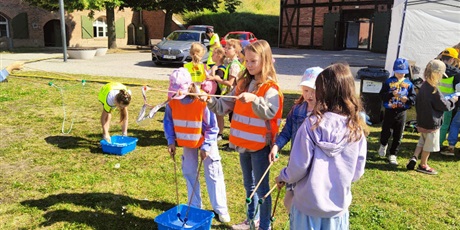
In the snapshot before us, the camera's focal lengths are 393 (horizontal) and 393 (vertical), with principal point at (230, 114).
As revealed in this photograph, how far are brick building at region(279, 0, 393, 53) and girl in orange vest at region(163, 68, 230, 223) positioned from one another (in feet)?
88.2

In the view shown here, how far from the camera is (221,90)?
6336 millimetres

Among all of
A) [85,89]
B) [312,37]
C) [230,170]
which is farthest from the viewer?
[312,37]

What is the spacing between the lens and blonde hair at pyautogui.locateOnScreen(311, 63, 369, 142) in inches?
93.5

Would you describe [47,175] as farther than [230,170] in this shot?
No

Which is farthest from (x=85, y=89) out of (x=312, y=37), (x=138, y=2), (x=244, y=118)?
(x=312, y=37)

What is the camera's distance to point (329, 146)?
7.63 ft

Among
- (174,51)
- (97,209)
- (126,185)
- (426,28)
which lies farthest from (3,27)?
(97,209)

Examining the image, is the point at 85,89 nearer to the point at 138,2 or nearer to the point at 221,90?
the point at 221,90

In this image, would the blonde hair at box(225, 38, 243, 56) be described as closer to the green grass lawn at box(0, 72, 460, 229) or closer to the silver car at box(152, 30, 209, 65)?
the green grass lawn at box(0, 72, 460, 229)

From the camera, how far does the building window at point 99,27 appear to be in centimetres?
3145

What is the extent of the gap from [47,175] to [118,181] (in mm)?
951

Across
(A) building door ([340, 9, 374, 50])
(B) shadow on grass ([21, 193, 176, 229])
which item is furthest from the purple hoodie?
(A) building door ([340, 9, 374, 50])

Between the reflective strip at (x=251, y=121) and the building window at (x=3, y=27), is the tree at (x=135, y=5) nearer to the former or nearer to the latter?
the building window at (x=3, y=27)

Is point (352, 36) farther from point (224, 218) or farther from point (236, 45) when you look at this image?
point (224, 218)
